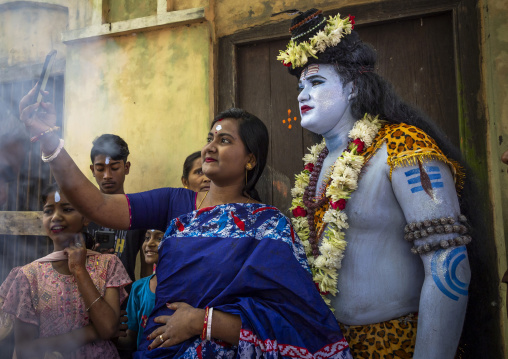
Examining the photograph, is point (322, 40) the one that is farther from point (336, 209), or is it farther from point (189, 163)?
point (189, 163)

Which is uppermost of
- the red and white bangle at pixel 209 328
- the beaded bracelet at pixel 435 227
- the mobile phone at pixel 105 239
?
the beaded bracelet at pixel 435 227

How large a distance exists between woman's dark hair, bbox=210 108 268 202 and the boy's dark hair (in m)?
1.65

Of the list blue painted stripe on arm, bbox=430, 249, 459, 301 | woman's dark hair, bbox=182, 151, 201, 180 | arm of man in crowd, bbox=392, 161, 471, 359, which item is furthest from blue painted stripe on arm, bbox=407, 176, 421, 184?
woman's dark hair, bbox=182, 151, 201, 180

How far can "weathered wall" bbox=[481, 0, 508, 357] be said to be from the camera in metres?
2.86

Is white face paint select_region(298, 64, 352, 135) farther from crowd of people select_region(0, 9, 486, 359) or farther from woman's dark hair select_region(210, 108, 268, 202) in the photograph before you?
woman's dark hair select_region(210, 108, 268, 202)

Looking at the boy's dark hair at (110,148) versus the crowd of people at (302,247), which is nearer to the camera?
the crowd of people at (302,247)

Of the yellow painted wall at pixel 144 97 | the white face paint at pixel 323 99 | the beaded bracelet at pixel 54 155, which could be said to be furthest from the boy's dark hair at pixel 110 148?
the white face paint at pixel 323 99

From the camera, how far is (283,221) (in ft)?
6.84

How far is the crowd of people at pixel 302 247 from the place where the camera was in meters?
1.81

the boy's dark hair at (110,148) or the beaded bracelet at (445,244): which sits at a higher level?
the boy's dark hair at (110,148)

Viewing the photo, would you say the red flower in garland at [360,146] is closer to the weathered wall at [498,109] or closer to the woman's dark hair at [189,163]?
the weathered wall at [498,109]

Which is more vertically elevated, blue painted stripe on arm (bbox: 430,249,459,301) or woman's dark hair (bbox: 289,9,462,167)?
woman's dark hair (bbox: 289,9,462,167)

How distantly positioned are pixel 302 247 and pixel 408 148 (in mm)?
716

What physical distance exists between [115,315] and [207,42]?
8.94 feet
